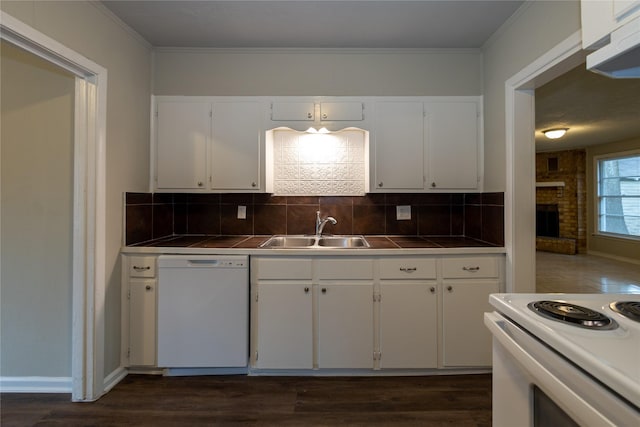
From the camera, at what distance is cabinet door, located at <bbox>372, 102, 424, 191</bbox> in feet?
7.79

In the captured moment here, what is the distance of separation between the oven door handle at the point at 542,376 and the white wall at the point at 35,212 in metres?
2.39

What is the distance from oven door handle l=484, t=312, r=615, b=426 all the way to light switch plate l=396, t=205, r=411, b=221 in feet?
5.98

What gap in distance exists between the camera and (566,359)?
581 mm

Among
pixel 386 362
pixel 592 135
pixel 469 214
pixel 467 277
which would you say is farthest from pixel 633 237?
pixel 386 362

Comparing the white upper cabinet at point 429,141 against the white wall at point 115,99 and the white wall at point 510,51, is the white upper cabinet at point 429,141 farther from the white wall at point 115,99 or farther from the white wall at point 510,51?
the white wall at point 115,99

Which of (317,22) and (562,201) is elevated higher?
(317,22)

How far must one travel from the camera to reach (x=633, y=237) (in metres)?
5.66

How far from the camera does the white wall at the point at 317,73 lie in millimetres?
2400

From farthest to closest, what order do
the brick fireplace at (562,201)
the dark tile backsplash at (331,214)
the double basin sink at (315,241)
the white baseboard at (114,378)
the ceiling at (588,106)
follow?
the brick fireplace at (562,201)
the ceiling at (588,106)
the dark tile backsplash at (331,214)
the double basin sink at (315,241)
the white baseboard at (114,378)

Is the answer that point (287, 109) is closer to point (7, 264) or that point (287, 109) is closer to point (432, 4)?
point (432, 4)

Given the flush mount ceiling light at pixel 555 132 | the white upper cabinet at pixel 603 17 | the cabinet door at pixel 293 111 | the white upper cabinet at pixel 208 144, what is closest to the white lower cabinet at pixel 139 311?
the white upper cabinet at pixel 208 144

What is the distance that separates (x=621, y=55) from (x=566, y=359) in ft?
2.52

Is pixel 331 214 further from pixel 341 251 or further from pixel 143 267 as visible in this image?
pixel 143 267

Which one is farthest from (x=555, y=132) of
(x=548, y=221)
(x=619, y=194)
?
(x=548, y=221)
